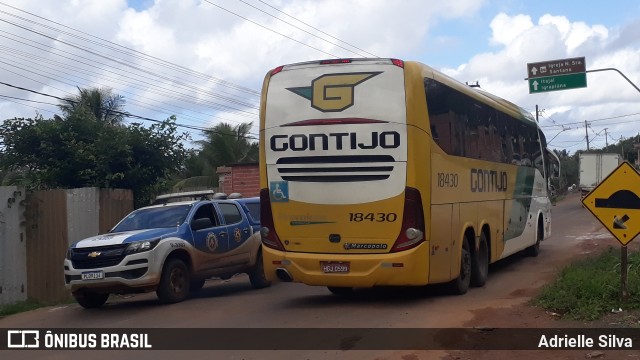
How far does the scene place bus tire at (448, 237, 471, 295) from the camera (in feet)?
40.0

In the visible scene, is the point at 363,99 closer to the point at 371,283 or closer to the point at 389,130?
the point at 389,130

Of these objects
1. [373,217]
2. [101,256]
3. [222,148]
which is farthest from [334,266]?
[222,148]

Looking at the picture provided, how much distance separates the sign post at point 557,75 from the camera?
31.3 m

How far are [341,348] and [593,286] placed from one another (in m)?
3.80

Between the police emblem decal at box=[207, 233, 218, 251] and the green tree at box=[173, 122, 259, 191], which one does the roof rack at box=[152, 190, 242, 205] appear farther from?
the green tree at box=[173, 122, 259, 191]

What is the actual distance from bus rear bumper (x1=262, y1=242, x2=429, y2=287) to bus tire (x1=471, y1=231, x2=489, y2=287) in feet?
8.12

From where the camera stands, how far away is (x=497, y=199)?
1475cm

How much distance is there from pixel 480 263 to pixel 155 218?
5.89 metres

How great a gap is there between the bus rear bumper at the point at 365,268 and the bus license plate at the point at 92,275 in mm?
2943

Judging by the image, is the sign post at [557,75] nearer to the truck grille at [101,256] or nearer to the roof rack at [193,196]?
the roof rack at [193,196]

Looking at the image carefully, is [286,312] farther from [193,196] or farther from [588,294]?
[193,196]

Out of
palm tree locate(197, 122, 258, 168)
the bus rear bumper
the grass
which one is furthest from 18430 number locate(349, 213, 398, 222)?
palm tree locate(197, 122, 258, 168)

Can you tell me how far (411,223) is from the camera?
1071 cm

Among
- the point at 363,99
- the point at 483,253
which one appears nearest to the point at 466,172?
the point at 483,253
